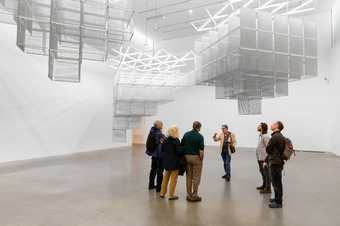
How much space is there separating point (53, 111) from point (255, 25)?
9.16 meters

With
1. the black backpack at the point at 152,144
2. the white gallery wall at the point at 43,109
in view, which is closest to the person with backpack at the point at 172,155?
the black backpack at the point at 152,144

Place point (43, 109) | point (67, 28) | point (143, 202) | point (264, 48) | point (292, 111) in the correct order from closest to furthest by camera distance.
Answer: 1. point (143, 202)
2. point (67, 28)
3. point (264, 48)
4. point (43, 109)
5. point (292, 111)

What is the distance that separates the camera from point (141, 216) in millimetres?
3770

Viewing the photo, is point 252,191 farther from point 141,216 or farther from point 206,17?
point 206,17

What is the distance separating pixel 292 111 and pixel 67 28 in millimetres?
14171

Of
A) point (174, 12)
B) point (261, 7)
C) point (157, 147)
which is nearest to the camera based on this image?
point (157, 147)

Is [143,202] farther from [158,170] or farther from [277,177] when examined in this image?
[277,177]

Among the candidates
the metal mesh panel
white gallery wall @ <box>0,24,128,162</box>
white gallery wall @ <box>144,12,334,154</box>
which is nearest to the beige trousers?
white gallery wall @ <box>0,24,128,162</box>

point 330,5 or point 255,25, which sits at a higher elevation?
point 330,5

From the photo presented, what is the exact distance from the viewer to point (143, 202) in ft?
14.8

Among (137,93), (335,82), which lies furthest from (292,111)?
(137,93)

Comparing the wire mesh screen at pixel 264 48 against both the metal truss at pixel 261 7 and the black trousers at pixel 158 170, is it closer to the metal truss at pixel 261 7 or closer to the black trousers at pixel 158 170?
the black trousers at pixel 158 170

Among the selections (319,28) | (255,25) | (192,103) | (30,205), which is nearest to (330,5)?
(319,28)

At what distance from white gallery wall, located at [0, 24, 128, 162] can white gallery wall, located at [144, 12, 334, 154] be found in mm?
7531
